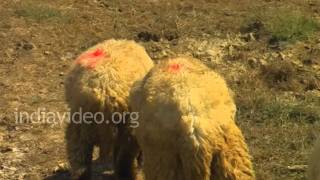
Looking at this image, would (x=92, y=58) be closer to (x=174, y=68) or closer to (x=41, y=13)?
(x=174, y=68)

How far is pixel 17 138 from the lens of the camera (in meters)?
7.57

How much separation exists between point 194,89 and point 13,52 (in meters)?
5.61

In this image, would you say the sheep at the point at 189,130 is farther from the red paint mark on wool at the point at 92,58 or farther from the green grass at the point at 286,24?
the green grass at the point at 286,24

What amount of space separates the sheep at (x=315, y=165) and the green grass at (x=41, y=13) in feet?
23.1

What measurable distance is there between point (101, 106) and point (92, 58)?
2.01 ft

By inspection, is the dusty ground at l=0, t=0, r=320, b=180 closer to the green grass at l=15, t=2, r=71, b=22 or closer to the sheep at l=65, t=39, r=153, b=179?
the green grass at l=15, t=2, r=71, b=22

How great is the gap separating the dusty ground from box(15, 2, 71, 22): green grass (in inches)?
0.7

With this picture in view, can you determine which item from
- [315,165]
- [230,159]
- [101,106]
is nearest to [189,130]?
[230,159]

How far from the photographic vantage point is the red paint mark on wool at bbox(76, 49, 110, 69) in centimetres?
612

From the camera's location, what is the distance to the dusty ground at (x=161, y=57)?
7105 millimetres

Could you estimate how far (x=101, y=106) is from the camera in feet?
19.3

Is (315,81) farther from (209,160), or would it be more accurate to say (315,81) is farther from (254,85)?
(209,160)

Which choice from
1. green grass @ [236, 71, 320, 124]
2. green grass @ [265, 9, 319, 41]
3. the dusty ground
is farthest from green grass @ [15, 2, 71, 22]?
green grass @ [236, 71, 320, 124]

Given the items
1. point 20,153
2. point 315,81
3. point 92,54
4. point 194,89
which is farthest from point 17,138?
point 315,81
